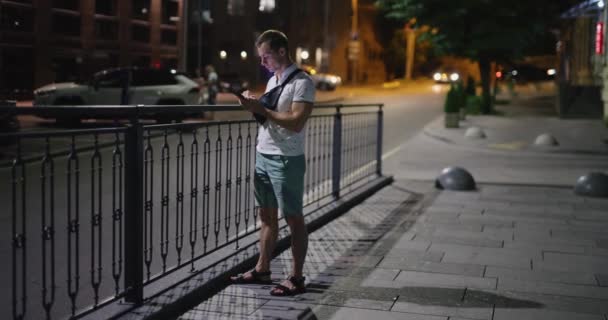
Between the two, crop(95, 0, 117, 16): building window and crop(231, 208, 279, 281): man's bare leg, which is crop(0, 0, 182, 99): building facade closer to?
crop(95, 0, 117, 16): building window

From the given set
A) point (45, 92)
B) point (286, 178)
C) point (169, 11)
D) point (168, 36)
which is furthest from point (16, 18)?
point (286, 178)

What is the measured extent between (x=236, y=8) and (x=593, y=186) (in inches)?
1884

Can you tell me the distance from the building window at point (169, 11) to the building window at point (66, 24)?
8211 millimetres

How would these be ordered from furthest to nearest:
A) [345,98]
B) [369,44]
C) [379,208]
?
[369,44], [345,98], [379,208]

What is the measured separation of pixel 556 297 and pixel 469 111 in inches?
1109

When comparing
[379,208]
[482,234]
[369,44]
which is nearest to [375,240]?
[482,234]

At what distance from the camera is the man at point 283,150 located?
510 centimetres

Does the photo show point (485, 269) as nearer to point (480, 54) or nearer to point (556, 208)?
point (556, 208)

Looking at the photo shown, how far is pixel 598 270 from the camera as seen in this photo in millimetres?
6605

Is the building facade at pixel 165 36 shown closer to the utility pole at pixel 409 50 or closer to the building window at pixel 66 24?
the building window at pixel 66 24

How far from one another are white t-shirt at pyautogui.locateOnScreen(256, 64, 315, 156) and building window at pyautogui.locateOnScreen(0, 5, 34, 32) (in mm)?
16801

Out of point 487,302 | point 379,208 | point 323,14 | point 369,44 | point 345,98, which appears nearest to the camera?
point 487,302

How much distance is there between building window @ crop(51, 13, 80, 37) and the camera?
110 feet

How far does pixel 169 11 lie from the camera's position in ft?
144
